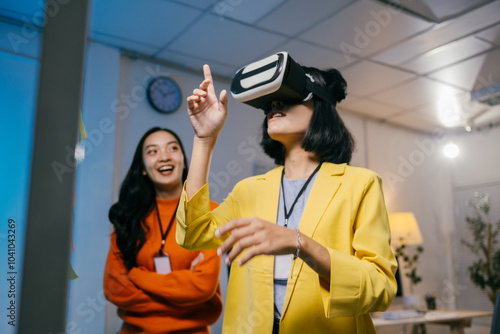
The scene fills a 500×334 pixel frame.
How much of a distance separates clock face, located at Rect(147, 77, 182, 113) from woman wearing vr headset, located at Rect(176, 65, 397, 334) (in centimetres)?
223

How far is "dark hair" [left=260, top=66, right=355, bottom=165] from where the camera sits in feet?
3.63

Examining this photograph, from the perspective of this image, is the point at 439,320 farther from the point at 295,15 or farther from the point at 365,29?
the point at 295,15

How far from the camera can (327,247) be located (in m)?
0.89

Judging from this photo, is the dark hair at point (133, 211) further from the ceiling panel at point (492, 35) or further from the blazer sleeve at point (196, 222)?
the ceiling panel at point (492, 35)

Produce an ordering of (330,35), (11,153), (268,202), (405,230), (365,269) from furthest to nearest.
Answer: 1. (405,230)
2. (330,35)
3. (268,202)
4. (365,269)
5. (11,153)

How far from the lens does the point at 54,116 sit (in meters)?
0.44

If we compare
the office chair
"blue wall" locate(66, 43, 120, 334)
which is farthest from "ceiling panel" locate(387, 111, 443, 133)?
the office chair

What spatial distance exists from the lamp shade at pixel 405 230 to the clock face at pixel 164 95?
8.94 ft

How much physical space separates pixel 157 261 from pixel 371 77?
10.1 feet

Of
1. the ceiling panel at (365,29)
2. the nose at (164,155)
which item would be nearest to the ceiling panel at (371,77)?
the ceiling panel at (365,29)

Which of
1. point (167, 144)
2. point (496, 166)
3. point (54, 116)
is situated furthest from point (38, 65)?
point (496, 166)

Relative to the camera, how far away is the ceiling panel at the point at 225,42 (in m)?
3.02

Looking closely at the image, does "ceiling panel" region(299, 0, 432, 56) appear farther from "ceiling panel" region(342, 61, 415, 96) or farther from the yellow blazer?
the yellow blazer

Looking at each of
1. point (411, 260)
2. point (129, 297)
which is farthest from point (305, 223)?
point (411, 260)
